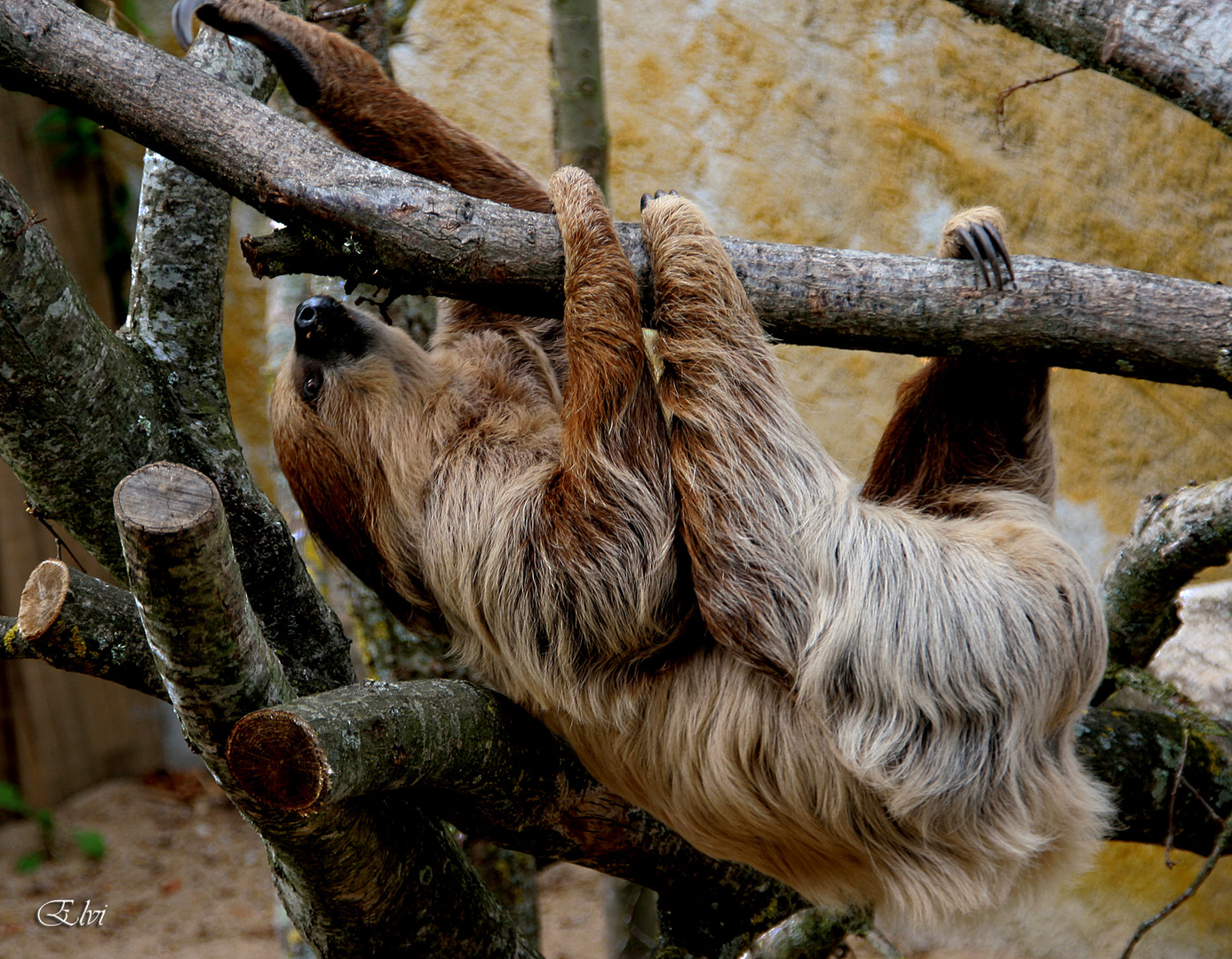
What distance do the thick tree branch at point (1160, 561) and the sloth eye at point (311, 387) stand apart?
3247mm

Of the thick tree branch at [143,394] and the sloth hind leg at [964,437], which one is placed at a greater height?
the sloth hind leg at [964,437]

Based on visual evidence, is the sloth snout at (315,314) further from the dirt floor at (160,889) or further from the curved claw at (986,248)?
the dirt floor at (160,889)

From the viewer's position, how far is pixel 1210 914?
7.32m

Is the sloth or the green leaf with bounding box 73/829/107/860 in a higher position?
the sloth

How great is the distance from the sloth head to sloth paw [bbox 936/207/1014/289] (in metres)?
1.95

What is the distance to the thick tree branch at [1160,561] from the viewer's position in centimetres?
414

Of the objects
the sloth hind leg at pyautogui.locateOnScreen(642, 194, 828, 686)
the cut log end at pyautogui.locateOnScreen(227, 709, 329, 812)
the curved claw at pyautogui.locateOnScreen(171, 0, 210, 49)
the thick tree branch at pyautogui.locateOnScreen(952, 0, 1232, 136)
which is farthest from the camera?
the curved claw at pyautogui.locateOnScreen(171, 0, 210, 49)

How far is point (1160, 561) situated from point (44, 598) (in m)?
3.92

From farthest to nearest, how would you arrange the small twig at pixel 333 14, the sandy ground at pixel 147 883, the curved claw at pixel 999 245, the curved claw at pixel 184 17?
the sandy ground at pixel 147 883, the small twig at pixel 333 14, the curved claw at pixel 184 17, the curved claw at pixel 999 245

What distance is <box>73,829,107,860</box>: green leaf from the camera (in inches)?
320

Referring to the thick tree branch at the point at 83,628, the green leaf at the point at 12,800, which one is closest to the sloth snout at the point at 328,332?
the thick tree branch at the point at 83,628

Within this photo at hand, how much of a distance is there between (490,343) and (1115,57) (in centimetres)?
247

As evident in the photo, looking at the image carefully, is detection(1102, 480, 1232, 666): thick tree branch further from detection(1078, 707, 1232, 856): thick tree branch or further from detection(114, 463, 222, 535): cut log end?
detection(114, 463, 222, 535): cut log end
